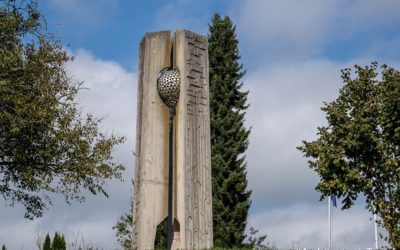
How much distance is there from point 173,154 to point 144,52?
2519 millimetres

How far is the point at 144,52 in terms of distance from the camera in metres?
14.0

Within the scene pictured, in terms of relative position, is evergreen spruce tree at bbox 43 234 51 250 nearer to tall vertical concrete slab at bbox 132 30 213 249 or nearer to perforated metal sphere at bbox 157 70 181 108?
tall vertical concrete slab at bbox 132 30 213 249

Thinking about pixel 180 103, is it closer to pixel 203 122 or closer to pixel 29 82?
pixel 203 122

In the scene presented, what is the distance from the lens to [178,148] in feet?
43.4

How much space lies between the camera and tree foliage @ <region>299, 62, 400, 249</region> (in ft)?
80.1

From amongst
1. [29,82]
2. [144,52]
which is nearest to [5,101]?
[29,82]

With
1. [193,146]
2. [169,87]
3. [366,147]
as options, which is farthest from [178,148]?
[366,147]

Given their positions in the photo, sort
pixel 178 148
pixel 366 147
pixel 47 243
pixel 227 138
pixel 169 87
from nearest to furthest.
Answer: pixel 178 148 → pixel 169 87 → pixel 47 243 → pixel 366 147 → pixel 227 138

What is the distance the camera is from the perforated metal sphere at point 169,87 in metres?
13.5

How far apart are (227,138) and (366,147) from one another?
8.12 metres

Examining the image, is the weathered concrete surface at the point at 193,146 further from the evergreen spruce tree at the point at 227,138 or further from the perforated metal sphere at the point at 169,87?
the evergreen spruce tree at the point at 227,138

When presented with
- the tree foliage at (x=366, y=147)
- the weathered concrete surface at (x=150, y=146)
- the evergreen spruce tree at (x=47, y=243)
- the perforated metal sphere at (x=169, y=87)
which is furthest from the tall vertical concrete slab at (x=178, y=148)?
the tree foliage at (x=366, y=147)

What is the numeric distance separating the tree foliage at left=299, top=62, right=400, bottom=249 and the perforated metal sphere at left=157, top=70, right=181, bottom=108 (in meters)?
12.7

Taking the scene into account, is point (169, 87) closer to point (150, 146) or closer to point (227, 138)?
point (150, 146)
